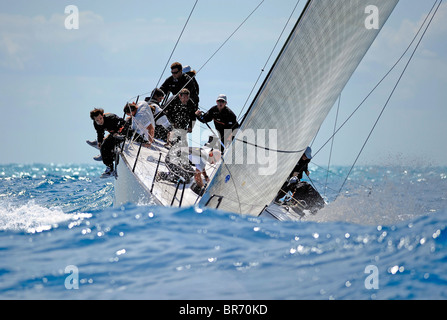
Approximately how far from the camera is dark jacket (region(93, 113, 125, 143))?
9.66 meters

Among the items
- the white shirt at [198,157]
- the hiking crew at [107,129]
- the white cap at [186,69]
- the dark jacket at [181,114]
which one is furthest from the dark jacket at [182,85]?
the white shirt at [198,157]

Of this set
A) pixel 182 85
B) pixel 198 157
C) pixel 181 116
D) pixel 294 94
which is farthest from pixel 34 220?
pixel 182 85

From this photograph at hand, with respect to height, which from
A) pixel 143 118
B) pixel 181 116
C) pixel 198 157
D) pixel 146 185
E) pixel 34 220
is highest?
pixel 181 116

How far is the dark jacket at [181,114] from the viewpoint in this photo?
10195 millimetres

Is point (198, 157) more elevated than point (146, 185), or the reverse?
point (198, 157)

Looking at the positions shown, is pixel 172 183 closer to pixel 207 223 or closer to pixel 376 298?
pixel 207 223

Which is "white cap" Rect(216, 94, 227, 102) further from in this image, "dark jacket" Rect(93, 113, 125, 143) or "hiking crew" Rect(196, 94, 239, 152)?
"dark jacket" Rect(93, 113, 125, 143)

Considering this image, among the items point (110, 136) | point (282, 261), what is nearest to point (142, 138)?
point (110, 136)

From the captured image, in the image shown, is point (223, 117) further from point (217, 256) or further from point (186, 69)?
point (217, 256)

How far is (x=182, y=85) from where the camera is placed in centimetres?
1084

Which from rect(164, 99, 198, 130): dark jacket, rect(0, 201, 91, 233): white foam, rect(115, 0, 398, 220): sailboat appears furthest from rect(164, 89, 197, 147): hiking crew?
rect(0, 201, 91, 233): white foam

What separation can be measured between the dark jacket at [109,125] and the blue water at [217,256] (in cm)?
287

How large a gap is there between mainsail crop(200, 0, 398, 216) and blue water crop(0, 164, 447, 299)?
0.49m

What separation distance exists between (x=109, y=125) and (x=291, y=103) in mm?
4198
